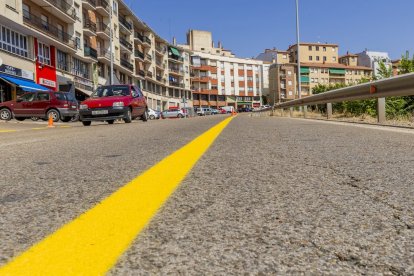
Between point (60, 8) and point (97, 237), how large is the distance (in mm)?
36613

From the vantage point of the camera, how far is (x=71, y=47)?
121ft

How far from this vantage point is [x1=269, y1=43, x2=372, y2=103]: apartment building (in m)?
107

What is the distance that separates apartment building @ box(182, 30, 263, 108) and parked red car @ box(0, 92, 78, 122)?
7572cm

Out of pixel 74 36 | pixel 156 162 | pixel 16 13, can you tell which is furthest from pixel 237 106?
pixel 156 162

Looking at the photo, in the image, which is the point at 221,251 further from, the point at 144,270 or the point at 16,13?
the point at 16,13

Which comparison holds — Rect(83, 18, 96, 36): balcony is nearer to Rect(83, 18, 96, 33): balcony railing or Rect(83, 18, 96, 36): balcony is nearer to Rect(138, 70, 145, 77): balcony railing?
Rect(83, 18, 96, 33): balcony railing

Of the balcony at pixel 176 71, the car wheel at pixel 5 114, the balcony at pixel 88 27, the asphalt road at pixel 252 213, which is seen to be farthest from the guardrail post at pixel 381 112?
the balcony at pixel 176 71

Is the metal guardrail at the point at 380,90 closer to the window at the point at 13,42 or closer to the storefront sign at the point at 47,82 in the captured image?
the window at the point at 13,42

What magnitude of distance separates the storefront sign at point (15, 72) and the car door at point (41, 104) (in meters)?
4.62

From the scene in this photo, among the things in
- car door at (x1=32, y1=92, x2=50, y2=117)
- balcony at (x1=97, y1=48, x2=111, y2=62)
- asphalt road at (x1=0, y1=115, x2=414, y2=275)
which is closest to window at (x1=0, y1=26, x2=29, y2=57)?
car door at (x1=32, y1=92, x2=50, y2=117)

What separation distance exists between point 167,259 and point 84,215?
26.2 inches

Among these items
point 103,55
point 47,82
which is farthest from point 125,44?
point 47,82

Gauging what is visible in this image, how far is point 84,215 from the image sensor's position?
179cm

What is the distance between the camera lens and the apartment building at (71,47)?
27.9 m
